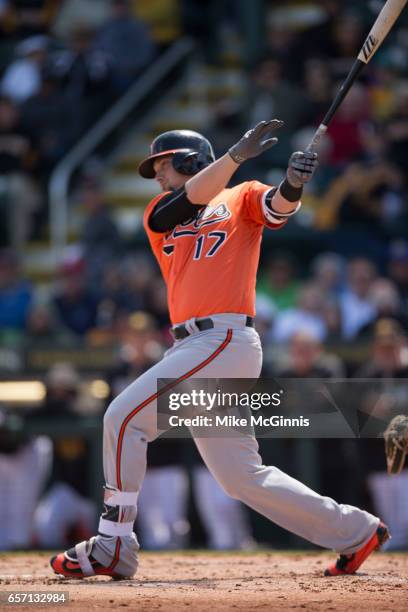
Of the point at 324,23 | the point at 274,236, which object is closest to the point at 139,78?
the point at 324,23

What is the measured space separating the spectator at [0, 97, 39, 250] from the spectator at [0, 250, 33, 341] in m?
1.40

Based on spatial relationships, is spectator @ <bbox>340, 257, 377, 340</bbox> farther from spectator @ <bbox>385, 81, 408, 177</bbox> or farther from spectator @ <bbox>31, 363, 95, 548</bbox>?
spectator @ <bbox>31, 363, 95, 548</bbox>

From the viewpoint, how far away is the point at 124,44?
44.8 ft

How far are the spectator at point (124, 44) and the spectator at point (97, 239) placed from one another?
2.20 meters

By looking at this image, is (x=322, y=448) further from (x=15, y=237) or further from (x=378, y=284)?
(x=15, y=237)

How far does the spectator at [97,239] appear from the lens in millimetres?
11586

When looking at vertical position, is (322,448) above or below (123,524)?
above

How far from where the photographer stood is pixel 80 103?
13305 mm

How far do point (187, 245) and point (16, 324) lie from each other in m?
5.87

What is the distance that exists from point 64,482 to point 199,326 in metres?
3.69

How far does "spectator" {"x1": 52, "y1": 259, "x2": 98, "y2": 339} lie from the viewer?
10906mm

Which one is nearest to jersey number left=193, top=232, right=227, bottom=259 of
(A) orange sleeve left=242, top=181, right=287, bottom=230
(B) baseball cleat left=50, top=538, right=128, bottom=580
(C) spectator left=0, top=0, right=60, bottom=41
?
(A) orange sleeve left=242, top=181, right=287, bottom=230
